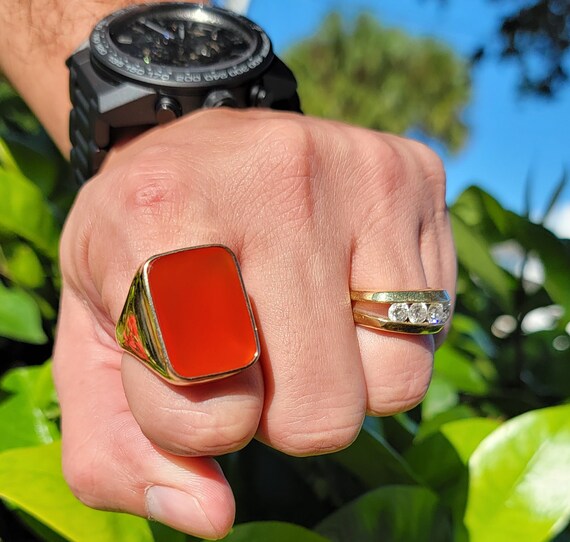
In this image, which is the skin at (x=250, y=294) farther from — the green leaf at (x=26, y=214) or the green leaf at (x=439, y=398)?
the green leaf at (x=439, y=398)

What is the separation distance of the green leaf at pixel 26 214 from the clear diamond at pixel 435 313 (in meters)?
0.38

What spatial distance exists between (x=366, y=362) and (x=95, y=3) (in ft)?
1.39

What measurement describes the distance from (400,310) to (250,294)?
0.09m

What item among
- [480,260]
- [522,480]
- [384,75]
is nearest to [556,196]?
[480,260]

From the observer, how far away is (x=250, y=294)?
334 millimetres

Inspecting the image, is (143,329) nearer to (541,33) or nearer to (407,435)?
(407,435)

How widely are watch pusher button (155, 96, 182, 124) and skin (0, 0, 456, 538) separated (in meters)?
0.06

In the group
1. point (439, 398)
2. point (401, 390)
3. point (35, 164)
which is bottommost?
point (439, 398)

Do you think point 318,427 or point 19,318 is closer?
point 318,427

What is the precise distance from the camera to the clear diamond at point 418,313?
0.36 m

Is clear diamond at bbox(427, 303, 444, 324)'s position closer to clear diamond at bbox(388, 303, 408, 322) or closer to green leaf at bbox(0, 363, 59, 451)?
clear diamond at bbox(388, 303, 408, 322)

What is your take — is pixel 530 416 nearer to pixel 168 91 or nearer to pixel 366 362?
pixel 366 362

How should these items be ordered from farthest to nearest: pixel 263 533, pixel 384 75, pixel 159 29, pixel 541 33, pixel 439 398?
pixel 384 75
pixel 541 33
pixel 439 398
pixel 159 29
pixel 263 533

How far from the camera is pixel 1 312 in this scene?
58 centimetres
